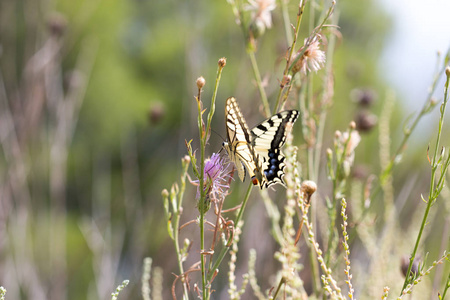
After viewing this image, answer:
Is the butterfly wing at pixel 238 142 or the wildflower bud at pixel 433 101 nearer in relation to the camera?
the butterfly wing at pixel 238 142

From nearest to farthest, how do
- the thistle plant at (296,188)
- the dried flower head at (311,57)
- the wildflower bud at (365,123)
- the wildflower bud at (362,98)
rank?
the thistle plant at (296,188) → the dried flower head at (311,57) → the wildflower bud at (365,123) → the wildflower bud at (362,98)

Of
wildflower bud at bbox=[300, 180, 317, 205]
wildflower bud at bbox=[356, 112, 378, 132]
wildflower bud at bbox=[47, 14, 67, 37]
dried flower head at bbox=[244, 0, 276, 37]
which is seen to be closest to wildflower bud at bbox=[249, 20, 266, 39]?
dried flower head at bbox=[244, 0, 276, 37]

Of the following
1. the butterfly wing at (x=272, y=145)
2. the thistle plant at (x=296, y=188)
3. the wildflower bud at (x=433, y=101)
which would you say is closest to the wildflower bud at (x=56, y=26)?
the thistle plant at (x=296, y=188)

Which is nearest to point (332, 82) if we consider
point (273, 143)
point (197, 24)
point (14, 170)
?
point (273, 143)

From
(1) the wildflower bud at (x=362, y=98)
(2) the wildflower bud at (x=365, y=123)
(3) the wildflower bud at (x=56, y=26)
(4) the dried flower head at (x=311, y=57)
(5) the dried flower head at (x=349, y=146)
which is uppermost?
(3) the wildflower bud at (x=56, y=26)

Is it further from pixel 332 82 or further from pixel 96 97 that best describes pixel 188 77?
pixel 96 97

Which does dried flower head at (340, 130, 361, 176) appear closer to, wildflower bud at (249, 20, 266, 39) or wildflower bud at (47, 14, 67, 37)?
wildflower bud at (249, 20, 266, 39)

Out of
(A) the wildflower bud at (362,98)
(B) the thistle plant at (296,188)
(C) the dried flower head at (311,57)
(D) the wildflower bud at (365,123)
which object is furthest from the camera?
(A) the wildflower bud at (362,98)

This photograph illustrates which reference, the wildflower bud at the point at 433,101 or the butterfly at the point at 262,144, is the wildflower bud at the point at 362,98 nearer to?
the wildflower bud at the point at 433,101
